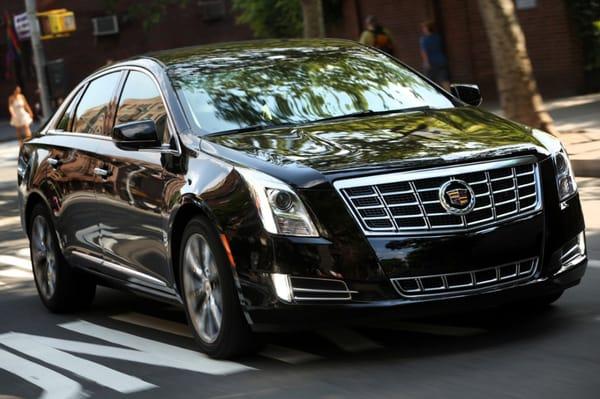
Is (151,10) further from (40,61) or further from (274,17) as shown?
(40,61)

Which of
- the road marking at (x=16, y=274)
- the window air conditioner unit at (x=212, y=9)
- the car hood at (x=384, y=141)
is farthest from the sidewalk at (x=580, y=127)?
the window air conditioner unit at (x=212, y=9)

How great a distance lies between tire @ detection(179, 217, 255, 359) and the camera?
21.4ft

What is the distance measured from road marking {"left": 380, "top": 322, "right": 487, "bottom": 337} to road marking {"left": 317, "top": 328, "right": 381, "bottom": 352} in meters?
0.20

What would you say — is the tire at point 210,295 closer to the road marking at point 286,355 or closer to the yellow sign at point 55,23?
the road marking at point 286,355

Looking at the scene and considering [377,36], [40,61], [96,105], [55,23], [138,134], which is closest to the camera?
[138,134]

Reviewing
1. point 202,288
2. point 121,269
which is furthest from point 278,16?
point 202,288

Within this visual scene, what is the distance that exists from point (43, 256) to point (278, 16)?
2358 centimetres

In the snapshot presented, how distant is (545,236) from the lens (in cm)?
646

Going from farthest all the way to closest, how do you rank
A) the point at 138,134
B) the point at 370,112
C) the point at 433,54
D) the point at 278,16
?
the point at 278,16
the point at 433,54
the point at 370,112
the point at 138,134

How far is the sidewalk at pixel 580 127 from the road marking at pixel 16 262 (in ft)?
19.3

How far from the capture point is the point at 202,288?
6.85 meters

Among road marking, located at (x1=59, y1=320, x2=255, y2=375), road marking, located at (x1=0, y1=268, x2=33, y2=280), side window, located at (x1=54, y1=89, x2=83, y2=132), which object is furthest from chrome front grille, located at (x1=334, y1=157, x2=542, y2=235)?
road marking, located at (x1=0, y1=268, x2=33, y2=280)

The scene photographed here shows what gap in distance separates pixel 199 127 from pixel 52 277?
101 inches

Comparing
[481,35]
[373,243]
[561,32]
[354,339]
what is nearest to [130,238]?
[354,339]
